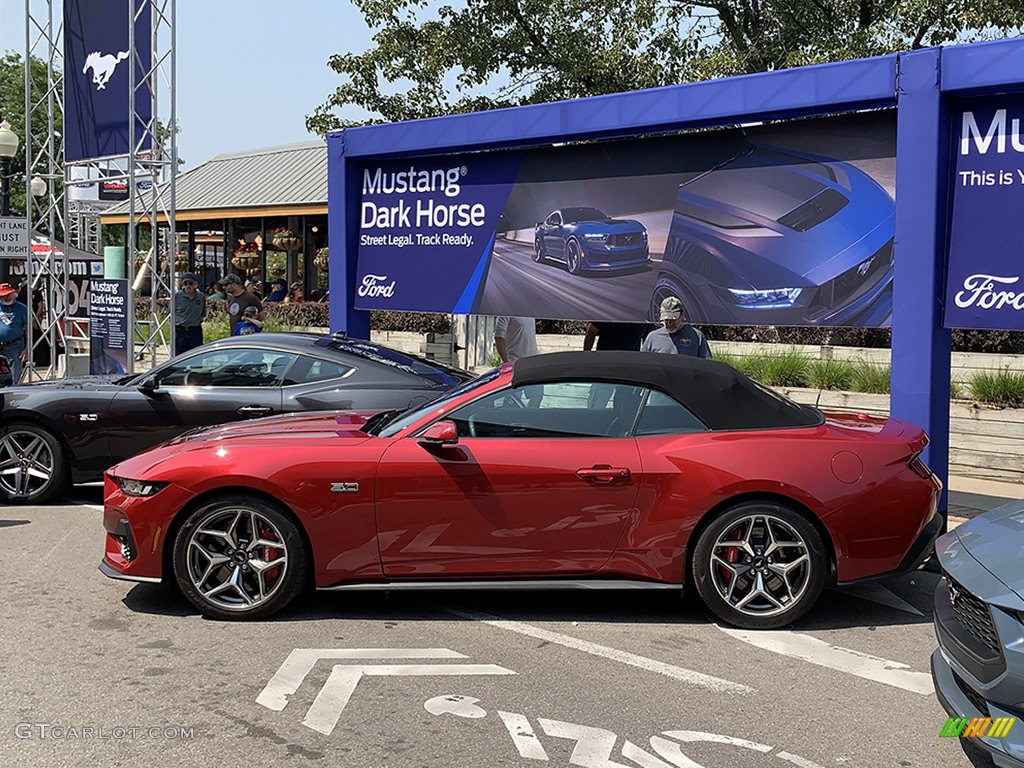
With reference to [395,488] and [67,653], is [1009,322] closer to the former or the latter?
[395,488]

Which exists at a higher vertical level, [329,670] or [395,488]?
[395,488]

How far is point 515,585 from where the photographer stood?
574 centimetres

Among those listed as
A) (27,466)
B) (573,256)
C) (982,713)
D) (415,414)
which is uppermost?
(573,256)

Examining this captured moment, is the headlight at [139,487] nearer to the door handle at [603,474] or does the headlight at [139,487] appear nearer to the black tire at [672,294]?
the door handle at [603,474]

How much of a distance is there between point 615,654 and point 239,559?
1.99m

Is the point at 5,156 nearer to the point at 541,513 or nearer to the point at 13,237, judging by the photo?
the point at 13,237

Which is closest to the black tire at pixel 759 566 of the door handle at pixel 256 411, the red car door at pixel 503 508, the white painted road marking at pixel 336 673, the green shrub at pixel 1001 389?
the red car door at pixel 503 508

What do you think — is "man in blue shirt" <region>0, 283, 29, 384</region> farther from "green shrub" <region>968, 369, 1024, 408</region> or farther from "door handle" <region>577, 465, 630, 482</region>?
"green shrub" <region>968, 369, 1024, 408</region>

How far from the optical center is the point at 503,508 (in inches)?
223

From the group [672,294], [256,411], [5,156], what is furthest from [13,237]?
[672,294]

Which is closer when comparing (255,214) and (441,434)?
(441,434)

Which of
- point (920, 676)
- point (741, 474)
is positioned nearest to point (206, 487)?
point (741, 474)

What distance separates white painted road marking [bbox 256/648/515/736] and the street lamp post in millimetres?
17222

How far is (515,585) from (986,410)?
6.45 m
